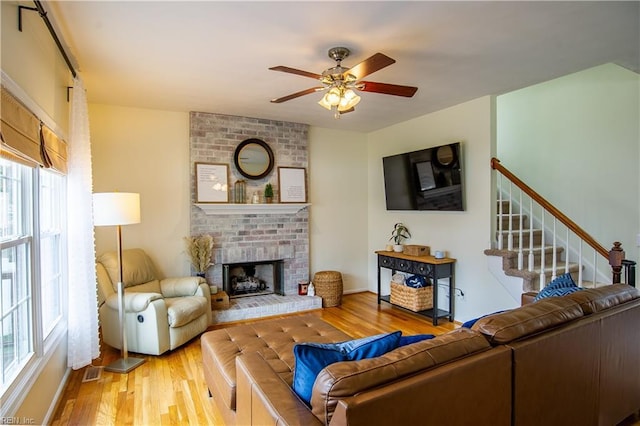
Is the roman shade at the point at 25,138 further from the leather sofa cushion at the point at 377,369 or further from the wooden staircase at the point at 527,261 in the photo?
the wooden staircase at the point at 527,261

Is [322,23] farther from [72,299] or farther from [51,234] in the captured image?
[72,299]

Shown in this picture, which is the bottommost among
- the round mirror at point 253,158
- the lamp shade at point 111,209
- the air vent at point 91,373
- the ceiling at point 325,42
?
the air vent at point 91,373

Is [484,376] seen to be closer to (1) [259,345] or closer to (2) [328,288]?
(1) [259,345]

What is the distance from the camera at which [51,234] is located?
9.01ft

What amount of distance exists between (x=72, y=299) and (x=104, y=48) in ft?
6.42

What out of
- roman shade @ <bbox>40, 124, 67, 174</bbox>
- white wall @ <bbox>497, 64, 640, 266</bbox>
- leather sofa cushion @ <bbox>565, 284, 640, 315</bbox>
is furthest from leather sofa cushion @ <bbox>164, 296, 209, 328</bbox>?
white wall @ <bbox>497, 64, 640, 266</bbox>

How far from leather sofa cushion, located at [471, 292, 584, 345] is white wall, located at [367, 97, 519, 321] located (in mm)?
2042

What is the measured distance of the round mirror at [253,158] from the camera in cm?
475

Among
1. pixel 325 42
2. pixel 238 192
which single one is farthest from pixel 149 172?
pixel 325 42

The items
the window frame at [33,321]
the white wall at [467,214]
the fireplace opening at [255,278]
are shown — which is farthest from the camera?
the fireplace opening at [255,278]

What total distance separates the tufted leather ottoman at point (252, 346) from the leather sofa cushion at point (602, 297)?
1438mm

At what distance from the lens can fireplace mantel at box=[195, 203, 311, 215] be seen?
4555 millimetres

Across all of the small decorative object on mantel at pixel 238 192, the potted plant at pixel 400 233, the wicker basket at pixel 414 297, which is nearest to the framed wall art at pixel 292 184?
the small decorative object on mantel at pixel 238 192

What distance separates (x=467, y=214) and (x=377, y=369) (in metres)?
3.35
